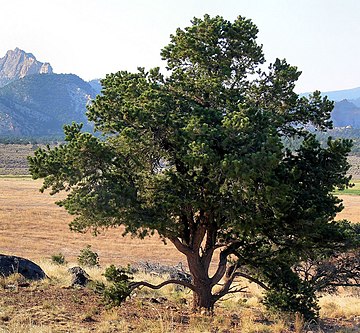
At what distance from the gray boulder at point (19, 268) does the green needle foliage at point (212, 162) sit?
16.0 ft

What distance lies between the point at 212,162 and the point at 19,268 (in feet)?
28.9

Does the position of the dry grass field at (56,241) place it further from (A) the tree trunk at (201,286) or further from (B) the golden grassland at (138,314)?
(A) the tree trunk at (201,286)

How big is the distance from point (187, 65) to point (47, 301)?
6719mm

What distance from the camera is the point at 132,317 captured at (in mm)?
11961

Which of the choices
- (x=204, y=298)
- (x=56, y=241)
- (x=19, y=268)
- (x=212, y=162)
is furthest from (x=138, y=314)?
(x=56, y=241)

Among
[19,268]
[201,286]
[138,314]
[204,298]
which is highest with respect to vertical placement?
[201,286]

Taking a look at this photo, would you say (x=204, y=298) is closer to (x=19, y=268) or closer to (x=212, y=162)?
(x=212, y=162)

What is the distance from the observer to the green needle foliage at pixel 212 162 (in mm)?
10219

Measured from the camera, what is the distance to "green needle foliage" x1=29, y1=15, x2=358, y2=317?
33.5 ft

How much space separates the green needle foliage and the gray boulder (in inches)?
192

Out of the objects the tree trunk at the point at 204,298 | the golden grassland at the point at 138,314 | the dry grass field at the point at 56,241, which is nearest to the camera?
the golden grassland at the point at 138,314

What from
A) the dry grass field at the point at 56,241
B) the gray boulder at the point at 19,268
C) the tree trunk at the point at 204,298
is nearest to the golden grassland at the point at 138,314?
the tree trunk at the point at 204,298

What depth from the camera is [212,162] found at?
32.9ft

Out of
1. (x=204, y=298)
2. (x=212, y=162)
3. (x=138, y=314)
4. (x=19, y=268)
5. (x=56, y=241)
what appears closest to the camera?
(x=212, y=162)
